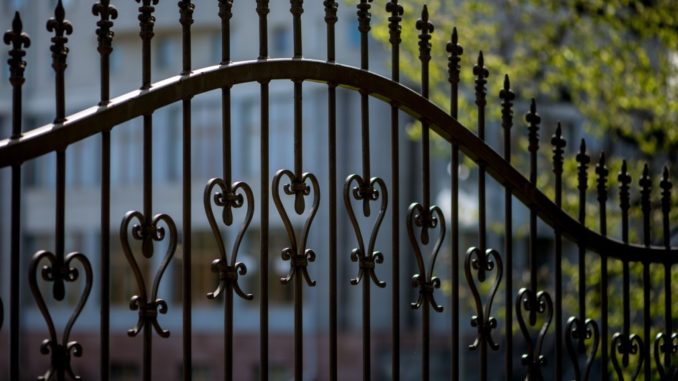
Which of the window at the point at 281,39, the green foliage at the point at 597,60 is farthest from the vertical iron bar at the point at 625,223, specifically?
the window at the point at 281,39

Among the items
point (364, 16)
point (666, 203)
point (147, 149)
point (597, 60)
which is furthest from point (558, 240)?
point (597, 60)

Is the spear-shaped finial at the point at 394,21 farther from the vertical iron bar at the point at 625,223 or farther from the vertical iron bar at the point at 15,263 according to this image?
the vertical iron bar at the point at 15,263

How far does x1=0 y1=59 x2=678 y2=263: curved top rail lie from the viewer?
9.73 ft

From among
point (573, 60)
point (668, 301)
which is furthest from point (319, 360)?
point (668, 301)

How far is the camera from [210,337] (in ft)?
135

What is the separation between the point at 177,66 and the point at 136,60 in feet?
4.57

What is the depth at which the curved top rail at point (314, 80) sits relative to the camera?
2967 millimetres

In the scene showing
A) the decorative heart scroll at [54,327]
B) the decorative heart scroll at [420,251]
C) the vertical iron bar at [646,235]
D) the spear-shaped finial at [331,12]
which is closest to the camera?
the decorative heart scroll at [54,327]

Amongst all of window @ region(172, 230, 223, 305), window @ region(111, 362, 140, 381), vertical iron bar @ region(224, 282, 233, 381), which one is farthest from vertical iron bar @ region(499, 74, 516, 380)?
window @ region(111, 362, 140, 381)

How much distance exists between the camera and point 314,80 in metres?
3.75

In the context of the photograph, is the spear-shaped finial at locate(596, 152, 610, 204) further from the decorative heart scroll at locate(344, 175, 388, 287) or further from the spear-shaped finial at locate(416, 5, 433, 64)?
the decorative heart scroll at locate(344, 175, 388, 287)

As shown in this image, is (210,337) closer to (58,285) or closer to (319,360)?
(319,360)

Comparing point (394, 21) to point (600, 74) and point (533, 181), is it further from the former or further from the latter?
point (600, 74)

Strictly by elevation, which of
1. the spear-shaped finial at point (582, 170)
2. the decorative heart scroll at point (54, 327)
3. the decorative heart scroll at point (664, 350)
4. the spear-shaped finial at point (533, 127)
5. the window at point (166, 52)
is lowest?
the decorative heart scroll at point (664, 350)
